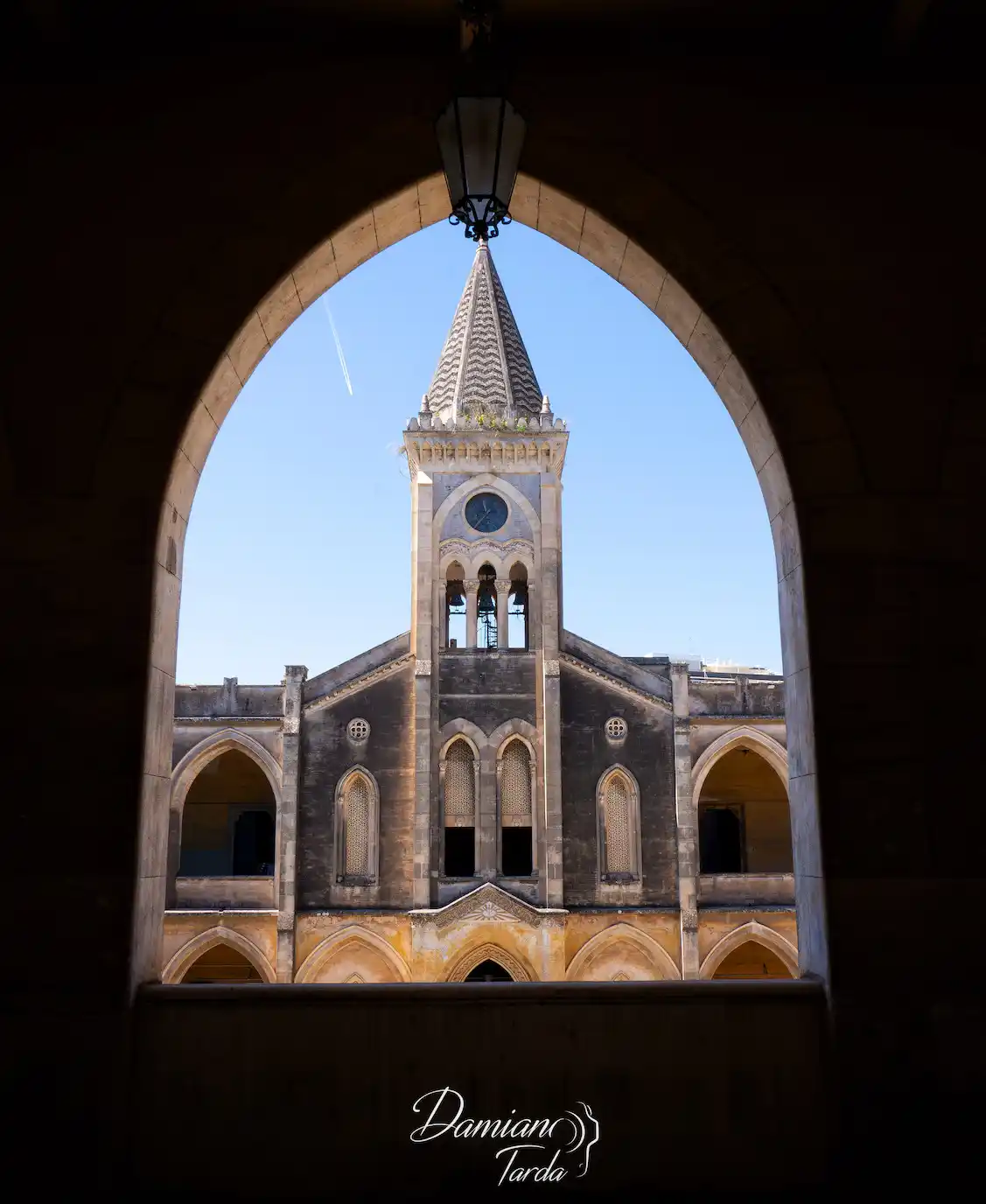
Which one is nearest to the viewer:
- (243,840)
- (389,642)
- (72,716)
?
(72,716)

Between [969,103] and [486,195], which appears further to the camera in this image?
[969,103]

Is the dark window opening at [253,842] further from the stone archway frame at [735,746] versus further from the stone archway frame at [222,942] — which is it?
the stone archway frame at [735,746]

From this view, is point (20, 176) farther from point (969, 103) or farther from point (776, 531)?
point (969, 103)

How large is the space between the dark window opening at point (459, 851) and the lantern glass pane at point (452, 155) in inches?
905

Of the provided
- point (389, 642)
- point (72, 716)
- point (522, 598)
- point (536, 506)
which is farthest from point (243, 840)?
point (72, 716)

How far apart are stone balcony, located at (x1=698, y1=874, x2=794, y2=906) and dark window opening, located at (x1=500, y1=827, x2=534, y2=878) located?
393 centimetres

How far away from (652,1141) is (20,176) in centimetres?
359

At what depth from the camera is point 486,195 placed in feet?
10.1

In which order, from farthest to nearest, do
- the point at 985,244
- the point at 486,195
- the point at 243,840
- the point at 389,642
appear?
1. the point at 243,840
2. the point at 389,642
3. the point at 985,244
4. the point at 486,195

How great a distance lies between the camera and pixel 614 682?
1012 inches

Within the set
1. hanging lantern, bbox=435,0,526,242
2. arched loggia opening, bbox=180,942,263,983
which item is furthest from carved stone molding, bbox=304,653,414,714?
hanging lantern, bbox=435,0,526,242

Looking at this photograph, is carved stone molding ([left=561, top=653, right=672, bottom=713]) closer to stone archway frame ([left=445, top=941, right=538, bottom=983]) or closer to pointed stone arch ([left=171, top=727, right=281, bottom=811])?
stone archway frame ([left=445, top=941, right=538, bottom=983])

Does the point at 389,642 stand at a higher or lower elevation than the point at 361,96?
higher

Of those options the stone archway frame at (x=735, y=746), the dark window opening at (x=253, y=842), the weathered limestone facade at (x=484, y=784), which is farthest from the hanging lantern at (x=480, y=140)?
the dark window opening at (x=253, y=842)
